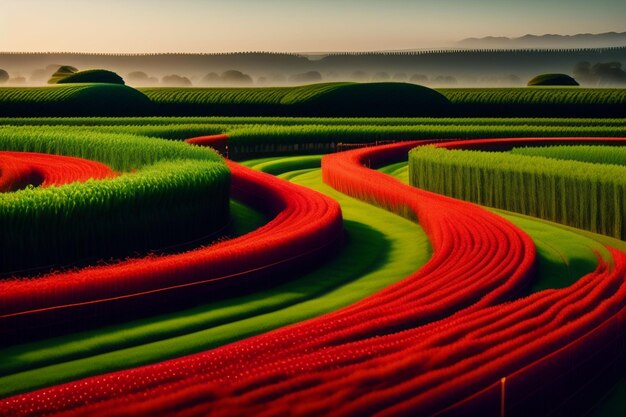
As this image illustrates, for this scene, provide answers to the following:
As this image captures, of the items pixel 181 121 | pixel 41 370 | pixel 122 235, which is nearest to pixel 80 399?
pixel 41 370

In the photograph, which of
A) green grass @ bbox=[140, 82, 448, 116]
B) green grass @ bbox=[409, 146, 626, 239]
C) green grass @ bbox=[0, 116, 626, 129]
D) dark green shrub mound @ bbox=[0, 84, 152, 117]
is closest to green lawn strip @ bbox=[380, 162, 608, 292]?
green grass @ bbox=[409, 146, 626, 239]

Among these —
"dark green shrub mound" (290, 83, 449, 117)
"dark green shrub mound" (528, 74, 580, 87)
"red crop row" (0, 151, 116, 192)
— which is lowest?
"dark green shrub mound" (528, 74, 580, 87)

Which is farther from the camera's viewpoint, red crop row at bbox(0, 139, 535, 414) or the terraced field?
the terraced field

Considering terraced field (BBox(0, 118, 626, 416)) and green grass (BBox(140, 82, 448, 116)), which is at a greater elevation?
terraced field (BBox(0, 118, 626, 416))

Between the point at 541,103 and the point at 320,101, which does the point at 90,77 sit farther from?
the point at 541,103

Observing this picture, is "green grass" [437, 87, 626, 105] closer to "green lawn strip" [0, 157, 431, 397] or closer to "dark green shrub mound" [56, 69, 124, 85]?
"dark green shrub mound" [56, 69, 124, 85]

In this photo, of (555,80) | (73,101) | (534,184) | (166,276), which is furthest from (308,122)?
(555,80)

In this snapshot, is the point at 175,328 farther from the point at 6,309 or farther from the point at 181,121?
the point at 181,121
